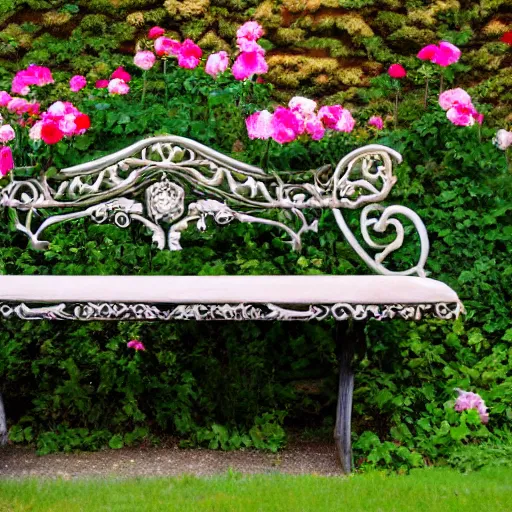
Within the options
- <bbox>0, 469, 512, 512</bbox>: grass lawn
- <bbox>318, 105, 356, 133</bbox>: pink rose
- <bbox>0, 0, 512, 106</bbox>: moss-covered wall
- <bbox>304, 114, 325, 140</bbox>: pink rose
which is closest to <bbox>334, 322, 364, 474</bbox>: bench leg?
<bbox>0, 469, 512, 512</bbox>: grass lawn

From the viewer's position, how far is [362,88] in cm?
626

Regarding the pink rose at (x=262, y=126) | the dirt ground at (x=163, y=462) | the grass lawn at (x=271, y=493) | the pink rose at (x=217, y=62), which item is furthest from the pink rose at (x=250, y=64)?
the grass lawn at (x=271, y=493)

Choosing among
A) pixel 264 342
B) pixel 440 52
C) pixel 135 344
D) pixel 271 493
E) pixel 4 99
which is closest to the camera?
pixel 271 493

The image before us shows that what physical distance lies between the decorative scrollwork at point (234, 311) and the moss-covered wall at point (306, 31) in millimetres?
2995

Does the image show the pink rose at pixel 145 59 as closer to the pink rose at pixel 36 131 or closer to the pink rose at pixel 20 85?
the pink rose at pixel 20 85

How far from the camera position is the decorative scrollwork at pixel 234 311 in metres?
3.44

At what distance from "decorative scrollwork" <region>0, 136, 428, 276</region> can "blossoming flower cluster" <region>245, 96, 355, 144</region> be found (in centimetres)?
16

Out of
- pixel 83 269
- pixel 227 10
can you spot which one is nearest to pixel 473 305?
pixel 83 269

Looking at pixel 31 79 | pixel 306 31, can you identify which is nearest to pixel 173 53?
pixel 31 79

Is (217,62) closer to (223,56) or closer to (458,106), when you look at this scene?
(223,56)

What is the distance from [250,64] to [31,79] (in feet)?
3.26

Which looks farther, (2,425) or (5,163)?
(5,163)

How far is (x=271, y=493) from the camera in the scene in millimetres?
3176

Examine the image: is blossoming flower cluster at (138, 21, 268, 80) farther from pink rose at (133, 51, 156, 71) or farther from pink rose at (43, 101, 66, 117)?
pink rose at (43, 101, 66, 117)
